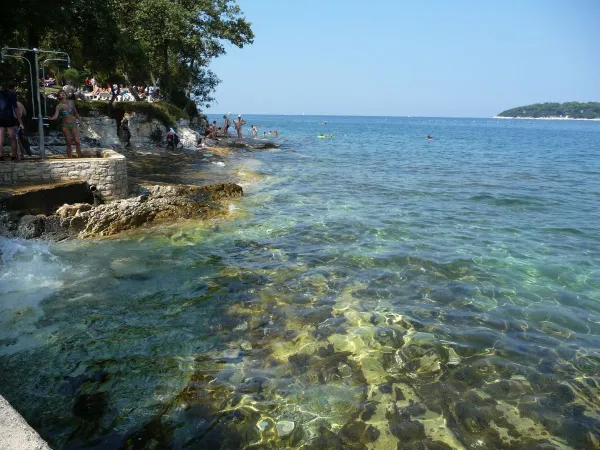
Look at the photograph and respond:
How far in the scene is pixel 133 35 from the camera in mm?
27750

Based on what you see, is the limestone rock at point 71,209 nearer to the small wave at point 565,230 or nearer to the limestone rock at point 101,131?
the limestone rock at point 101,131

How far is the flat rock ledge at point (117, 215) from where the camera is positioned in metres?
10.7

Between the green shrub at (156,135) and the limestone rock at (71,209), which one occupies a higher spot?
the green shrub at (156,135)

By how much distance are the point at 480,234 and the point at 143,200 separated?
34.2 ft

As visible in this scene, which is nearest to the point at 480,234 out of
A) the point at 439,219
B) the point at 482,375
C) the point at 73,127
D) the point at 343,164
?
the point at 439,219

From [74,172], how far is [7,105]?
244 centimetres

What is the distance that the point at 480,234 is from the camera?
13.0 m

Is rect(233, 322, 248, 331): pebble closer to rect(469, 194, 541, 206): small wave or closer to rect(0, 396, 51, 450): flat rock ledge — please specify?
rect(0, 396, 51, 450): flat rock ledge

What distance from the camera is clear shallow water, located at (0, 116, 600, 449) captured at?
5.04 m

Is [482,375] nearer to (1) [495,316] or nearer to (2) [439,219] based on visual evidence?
(1) [495,316]

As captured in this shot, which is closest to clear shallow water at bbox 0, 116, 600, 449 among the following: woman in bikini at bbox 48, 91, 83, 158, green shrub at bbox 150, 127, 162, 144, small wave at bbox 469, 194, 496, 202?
woman in bikini at bbox 48, 91, 83, 158

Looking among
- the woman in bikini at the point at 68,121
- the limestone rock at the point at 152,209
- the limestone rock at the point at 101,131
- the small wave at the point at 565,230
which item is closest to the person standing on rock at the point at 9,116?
the woman in bikini at the point at 68,121

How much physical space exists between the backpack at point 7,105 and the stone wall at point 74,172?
4.21 feet

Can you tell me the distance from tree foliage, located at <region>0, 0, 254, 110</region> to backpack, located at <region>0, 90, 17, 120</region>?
5.81m
